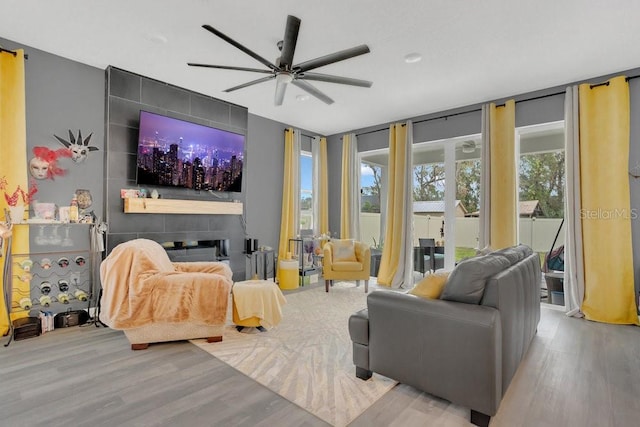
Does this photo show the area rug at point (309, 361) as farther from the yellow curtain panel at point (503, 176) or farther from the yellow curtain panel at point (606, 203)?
the yellow curtain panel at point (606, 203)

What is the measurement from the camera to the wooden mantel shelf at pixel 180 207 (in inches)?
151

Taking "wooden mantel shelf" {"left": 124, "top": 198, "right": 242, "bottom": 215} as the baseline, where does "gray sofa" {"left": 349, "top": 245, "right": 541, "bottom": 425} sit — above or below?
below

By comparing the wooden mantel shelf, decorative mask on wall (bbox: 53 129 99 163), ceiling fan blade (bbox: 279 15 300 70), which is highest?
ceiling fan blade (bbox: 279 15 300 70)

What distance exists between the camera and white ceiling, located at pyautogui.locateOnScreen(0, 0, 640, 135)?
8.55 feet

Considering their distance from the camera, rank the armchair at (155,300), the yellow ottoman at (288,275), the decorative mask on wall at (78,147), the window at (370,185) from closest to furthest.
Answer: the armchair at (155,300)
the decorative mask on wall at (78,147)
the yellow ottoman at (288,275)
the window at (370,185)

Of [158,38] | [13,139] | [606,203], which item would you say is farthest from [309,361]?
[606,203]

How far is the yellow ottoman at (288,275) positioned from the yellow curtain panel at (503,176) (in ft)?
9.31

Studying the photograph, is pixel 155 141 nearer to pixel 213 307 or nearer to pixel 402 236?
pixel 213 307

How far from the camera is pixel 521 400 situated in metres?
2.04

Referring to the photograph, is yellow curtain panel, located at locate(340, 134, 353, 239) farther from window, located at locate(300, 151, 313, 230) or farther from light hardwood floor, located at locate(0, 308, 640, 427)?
light hardwood floor, located at locate(0, 308, 640, 427)

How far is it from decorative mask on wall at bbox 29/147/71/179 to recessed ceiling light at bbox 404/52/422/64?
3.71 meters

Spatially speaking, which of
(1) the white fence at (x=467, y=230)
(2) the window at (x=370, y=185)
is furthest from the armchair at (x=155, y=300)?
(2) the window at (x=370, y=185)

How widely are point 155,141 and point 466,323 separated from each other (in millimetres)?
3871

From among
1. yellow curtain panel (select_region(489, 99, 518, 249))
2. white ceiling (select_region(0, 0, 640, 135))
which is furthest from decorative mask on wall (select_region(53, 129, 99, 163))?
yellow curtain panel (select_region(489, 99, 518, 249))
